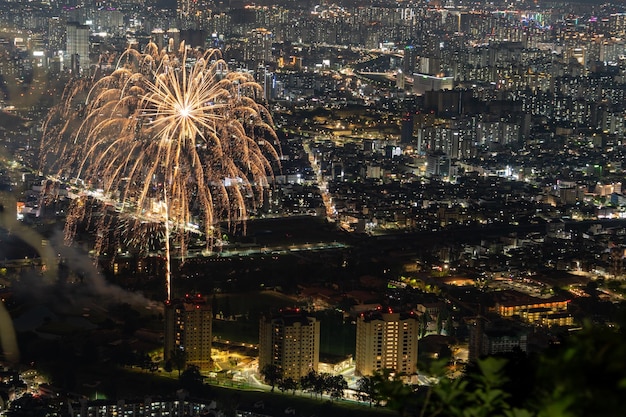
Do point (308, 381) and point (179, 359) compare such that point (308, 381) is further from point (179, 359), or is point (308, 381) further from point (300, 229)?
point (300, 229)

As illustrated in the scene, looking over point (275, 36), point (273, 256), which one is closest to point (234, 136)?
point (273, 256)

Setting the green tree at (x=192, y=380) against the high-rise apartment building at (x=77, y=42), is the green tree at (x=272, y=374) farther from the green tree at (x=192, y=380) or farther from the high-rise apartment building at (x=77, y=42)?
the high-rise apartment building at (x=77, y=42)

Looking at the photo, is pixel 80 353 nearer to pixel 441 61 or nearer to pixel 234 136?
pixel 234 136

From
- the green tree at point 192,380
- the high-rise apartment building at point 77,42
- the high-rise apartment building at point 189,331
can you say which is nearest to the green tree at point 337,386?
the green tree at point 192,380

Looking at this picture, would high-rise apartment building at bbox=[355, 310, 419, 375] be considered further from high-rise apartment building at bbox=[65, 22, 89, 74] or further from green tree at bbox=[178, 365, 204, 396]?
high-rise apartment building at bbox=[65, 22, 89, 74]

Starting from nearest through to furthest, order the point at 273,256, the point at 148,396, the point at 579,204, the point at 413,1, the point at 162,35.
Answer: the point at 148,396
the point at 273,256
the point at 579,204
the point at 162,35
the point at 413,1

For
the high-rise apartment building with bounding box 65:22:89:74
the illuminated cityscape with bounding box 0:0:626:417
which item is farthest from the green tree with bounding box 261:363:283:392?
the high-rise apartment building with bounding box 65:22:89:74
